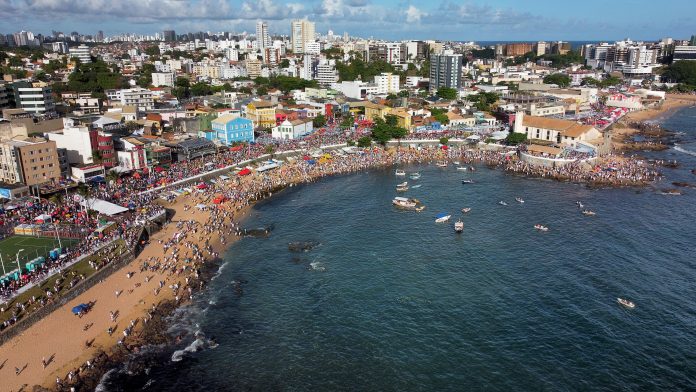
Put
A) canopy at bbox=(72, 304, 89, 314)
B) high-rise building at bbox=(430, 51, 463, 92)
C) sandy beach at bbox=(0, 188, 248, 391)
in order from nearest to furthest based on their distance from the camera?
sandy beach at bbox=(0, 188, 248, 391) → canopy at bbox=(72, 304, 89, 314) → high-rise building at bbox=(430, 51, 463, 92)

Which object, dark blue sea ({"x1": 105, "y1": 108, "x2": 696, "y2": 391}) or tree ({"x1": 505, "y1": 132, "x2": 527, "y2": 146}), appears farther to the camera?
tree ({"x1": 505, "y1": 132, "x2": 527, "y2": 146})

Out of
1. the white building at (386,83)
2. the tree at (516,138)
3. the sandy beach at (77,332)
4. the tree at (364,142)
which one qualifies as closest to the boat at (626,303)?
the sandy beach at (77,332)

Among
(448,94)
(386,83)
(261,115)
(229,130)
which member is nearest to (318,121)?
(261,115)

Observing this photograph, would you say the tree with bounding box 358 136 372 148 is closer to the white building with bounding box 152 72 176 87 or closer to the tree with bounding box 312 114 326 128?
the tree with bounding box 312 114 326 128

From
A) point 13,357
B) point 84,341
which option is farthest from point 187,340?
point 13,357

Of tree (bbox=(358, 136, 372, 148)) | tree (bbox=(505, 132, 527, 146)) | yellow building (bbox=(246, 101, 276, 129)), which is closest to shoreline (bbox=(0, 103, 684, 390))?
tree (bbox=(358, 136, 372, 148))

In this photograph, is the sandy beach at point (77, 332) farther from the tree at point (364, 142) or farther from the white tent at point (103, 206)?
the tree at point (364, 142)
